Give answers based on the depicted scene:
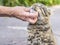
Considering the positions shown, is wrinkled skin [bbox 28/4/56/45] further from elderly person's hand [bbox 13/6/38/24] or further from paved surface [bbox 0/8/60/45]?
paved surface [bbox 0/8/60/45]

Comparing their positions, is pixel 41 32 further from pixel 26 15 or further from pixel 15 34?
pixel 15 34

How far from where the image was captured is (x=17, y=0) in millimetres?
7223

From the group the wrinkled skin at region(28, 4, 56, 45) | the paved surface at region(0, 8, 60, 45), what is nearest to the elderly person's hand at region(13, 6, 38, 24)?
the wrinkled skin at region(28, 4, 56, 45)

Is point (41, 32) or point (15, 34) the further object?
point (15, 34)

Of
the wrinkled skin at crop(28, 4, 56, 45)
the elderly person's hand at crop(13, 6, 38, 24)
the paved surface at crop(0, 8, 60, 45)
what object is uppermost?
the elderly person's hand at crop(13, 6, 38, 24)

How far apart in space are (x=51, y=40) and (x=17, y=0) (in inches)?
237

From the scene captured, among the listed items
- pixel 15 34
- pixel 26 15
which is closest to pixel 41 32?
pixel 26 15

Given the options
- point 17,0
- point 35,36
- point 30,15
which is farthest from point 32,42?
point 17,0

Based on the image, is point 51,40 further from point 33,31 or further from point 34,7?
point 34,7

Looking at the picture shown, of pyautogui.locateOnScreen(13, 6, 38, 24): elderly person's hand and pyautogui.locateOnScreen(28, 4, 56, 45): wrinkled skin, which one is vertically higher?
pyautogui.locateOnScreen(13, 6, 38, 24): elderly person's hand

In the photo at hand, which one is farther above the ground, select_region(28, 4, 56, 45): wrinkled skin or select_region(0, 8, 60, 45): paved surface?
select_region(28, 4, 56, 45): wrinkled skin

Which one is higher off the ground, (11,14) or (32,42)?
(11,14)

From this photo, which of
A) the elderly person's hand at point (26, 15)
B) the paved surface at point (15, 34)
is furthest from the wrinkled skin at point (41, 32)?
the paved surface at point (15, 34)

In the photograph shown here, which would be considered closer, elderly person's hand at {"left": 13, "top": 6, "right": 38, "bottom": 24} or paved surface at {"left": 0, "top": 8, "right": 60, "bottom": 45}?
elderly person's hand at {"left": 13, "top": 6, "right": 38, "bottom": 24}
